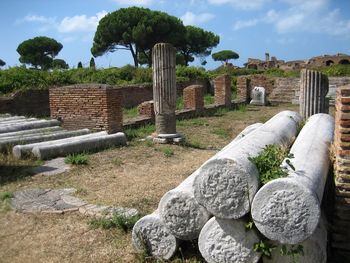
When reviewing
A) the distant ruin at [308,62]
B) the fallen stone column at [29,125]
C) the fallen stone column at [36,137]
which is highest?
the distant ruin at [308,62]

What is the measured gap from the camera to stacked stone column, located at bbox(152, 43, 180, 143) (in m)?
9.18

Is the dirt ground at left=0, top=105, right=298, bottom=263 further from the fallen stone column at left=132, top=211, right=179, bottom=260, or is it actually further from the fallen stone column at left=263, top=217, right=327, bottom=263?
the fallen stone column at left=263, top=217, right=327, bottom=263

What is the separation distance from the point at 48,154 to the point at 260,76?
1675 centimetres

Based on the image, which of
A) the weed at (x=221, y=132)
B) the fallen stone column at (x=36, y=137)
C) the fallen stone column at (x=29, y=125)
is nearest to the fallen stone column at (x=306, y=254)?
the fallen stone column at (x=36, y=137)

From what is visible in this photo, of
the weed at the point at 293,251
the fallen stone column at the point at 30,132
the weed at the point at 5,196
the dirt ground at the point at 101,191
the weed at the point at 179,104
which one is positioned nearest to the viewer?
the weed at the point at 293,251

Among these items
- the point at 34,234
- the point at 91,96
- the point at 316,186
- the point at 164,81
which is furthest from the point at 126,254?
the point at 91,96

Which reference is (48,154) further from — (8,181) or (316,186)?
(316,186)

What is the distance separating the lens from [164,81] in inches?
364

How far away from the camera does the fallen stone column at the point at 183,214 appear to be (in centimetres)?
328

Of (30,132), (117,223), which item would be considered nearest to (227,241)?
(117,223)

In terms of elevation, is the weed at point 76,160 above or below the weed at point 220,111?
below

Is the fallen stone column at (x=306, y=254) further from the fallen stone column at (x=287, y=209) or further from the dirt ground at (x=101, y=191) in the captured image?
the dirt ground at (x=101, y=191)

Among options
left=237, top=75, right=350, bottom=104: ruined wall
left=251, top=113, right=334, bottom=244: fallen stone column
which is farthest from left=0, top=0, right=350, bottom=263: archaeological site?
left=237, top=75, right=350, bottom=104: ruined wall

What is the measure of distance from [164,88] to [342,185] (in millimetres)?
6244
